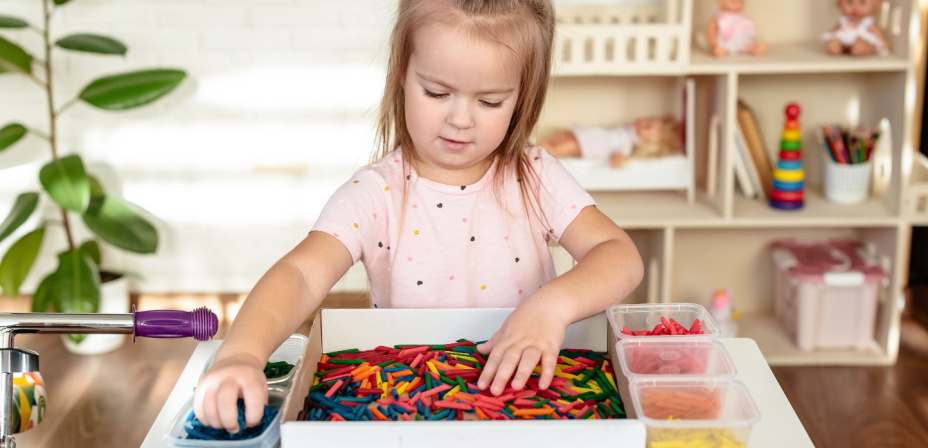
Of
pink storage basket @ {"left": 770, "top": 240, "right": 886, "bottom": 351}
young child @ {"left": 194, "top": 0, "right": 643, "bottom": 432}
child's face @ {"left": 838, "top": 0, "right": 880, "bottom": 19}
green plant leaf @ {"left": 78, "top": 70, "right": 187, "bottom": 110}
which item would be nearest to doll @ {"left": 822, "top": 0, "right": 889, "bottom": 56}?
child's face @ {"left": 838, "top": 0, "right": 880, "bottom": 19}

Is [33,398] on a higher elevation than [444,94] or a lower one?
lower

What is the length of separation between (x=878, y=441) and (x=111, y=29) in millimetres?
2733

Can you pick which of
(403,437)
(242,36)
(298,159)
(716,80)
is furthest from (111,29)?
(403,437)

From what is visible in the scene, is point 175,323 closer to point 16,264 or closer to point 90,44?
point 90,44

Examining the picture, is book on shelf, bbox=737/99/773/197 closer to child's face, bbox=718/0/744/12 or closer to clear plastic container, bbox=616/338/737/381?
child's face, bbox=718/0/744/12

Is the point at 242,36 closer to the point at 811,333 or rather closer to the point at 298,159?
the point at 298,159

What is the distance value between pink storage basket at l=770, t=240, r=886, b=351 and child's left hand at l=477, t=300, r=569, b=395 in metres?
1.85

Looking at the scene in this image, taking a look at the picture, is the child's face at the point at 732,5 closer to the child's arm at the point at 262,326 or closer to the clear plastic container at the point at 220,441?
the child's arm at the point at 262,326

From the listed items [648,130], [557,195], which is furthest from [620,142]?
[557,195]

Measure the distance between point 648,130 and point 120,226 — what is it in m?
1.73

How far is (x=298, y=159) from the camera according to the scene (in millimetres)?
3207

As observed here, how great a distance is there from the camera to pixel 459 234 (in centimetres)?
140

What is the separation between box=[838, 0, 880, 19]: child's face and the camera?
8.31 ft

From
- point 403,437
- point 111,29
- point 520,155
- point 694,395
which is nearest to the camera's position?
point 403,437
